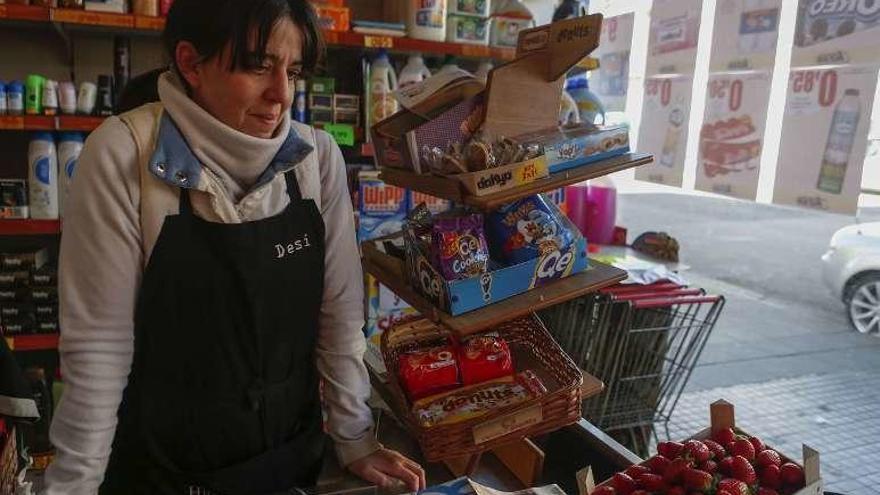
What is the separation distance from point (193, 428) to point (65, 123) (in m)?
1.84

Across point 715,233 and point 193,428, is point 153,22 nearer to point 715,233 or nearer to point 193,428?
point 193,428

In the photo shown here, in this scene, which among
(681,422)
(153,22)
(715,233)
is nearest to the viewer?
(153,22)

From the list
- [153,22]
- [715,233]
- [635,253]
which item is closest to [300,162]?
[153,22]

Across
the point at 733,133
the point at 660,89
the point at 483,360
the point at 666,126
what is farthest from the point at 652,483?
the point at 660,89

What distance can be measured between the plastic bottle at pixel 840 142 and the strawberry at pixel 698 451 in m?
1.43

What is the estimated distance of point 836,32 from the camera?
7.75 ft

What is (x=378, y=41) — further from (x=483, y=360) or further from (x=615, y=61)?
(x=483, y=360)

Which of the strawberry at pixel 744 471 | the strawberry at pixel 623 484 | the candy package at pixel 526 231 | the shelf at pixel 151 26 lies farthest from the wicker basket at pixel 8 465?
the shelf at pixel 151 26

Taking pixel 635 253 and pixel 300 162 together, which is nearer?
pixel 300 162

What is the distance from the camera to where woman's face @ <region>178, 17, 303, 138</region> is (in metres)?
1.13

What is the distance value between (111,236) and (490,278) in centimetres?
64

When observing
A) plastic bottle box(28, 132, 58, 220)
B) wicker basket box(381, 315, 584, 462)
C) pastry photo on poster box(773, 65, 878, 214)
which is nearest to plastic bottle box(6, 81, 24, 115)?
plastic bottle box(28, 132, 58, 220)

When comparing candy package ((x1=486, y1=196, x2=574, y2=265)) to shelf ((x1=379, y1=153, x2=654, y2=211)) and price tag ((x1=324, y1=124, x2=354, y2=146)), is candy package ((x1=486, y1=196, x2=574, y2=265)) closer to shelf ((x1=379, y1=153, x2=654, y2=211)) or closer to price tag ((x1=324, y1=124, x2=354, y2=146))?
shelf ((x1=379, y1=153, x2=654, y2=211))

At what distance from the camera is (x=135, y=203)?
1.12 metres
